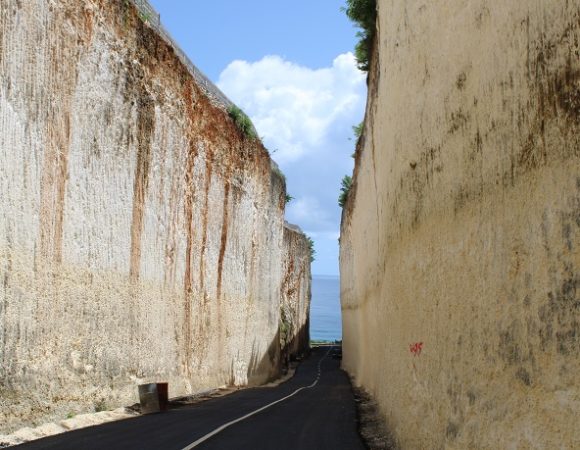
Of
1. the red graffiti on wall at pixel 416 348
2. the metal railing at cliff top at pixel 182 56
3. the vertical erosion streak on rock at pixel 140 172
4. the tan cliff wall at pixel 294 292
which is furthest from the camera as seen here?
the tan cliff wall at pixel 294 292

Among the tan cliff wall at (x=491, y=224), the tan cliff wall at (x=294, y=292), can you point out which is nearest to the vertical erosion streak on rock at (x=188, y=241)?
the tan cliff wall at (x=491, y=224)

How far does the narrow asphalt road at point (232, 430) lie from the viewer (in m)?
11.5

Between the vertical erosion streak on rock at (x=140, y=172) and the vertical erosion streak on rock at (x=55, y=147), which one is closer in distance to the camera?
the vertical erosion streak on rock at (x=55, y=147)

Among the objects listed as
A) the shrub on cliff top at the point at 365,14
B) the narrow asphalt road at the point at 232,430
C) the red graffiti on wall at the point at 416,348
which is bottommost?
the narrow asphalt road at the point at 232,430

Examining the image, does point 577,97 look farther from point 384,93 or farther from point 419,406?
point 384,93

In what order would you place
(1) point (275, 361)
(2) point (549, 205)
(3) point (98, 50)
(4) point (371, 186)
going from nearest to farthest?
(2) point (549, 205)
(3) point (98, 50)
(4) point (371, 186)
(1) point (275, 361)

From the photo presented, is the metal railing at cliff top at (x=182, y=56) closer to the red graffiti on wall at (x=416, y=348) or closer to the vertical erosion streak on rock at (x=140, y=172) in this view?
the vertical erosion streak on rock at (x=140, y=172)

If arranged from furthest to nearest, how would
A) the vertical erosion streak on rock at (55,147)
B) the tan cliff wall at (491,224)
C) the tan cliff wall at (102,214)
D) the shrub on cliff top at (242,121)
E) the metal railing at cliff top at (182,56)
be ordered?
the shrub on cliff top at (242,121), the metal railing at cliff top at (182,56), the vertical erosion streak on rock at (55,147), the tan cliff wall at (102,214), the tan cliff wall at (491,224)

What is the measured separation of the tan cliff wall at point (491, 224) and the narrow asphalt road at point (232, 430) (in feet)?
7.14

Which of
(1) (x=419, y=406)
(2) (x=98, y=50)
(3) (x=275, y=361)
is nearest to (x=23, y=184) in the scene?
(2) (x=98, y=50)

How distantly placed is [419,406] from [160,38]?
1497 cm

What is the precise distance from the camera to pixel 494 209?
20.7 feet

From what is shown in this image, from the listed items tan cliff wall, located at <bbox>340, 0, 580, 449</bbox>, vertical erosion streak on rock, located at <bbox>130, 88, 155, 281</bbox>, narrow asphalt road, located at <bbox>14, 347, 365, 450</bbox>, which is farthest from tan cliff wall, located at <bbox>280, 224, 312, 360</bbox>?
tan cliff wall, located at <bbox>340, 0, 580, 449</bbox>

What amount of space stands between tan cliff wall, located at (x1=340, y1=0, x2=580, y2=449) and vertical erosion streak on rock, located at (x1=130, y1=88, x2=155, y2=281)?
971cm
